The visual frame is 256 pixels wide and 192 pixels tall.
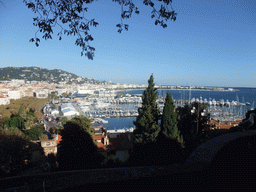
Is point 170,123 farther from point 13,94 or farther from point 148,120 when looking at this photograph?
point 13,94

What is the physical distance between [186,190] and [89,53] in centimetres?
235

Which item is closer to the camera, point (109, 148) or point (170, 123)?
point (170, 123)

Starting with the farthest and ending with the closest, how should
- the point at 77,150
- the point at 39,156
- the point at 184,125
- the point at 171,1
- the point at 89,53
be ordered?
1. the point at 39,156
2. the point at 184,125
3. the point at 77,150
4. the point at 89,53
5. the point at 171,1

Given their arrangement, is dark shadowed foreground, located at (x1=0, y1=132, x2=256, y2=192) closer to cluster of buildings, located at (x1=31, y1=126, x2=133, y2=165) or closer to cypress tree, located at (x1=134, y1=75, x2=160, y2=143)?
cypress tree, located at (x1=134, y1=75, x2=160, y2=143)

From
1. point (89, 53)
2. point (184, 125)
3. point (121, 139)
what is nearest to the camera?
point (89, 53)

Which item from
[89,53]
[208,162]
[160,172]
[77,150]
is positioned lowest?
[77,150]

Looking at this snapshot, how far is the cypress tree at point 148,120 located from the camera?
6.27m

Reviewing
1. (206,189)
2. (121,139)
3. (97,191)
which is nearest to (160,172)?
(206,189)

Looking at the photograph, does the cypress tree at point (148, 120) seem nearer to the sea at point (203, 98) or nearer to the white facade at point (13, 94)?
the sea at point (203, 98)

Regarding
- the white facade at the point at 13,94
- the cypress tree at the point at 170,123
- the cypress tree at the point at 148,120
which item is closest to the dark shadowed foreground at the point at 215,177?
the cypress tree at the point at 170,123

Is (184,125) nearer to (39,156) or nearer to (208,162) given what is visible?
(208,162)

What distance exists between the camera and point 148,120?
6.57 m

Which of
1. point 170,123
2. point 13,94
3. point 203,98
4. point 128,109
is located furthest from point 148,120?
point 203,98

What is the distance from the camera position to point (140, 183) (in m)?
1.81
